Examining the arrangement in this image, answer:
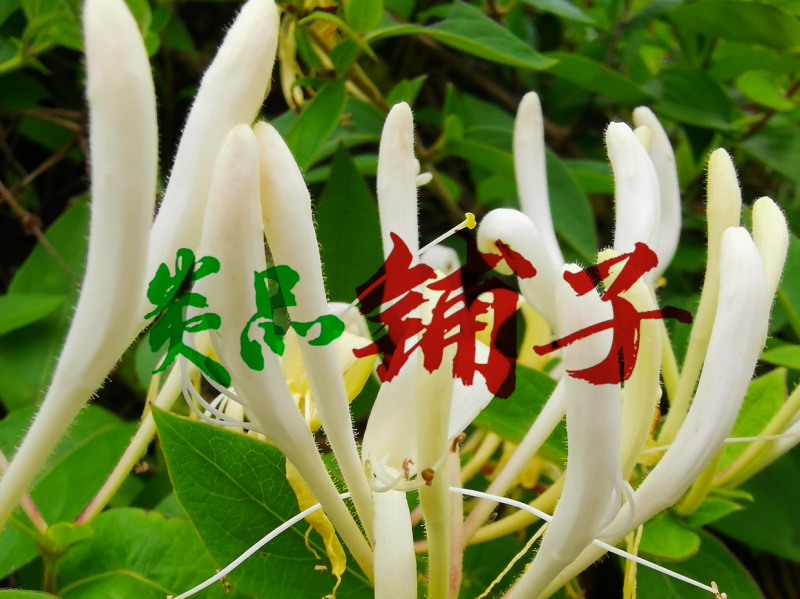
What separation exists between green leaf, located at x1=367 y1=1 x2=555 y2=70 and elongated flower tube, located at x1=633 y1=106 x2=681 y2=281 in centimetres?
10

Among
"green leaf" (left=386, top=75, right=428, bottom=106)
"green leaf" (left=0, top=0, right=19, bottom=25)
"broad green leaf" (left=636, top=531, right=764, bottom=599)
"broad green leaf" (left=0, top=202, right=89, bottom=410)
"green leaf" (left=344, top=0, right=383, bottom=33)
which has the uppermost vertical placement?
"green leaf" (left=0, top=0, right=19, bottom=25)

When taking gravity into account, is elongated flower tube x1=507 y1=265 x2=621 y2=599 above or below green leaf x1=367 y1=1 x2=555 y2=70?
below

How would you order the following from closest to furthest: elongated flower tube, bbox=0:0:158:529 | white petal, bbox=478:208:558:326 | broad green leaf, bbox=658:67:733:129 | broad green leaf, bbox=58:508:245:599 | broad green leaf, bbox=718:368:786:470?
1. elongated flower tube, bbox=0:0:158:529
2. white petal, bbox=478:208:558:326
3. broad green leaf, bbox=58:508:245:599
4. broad green leaf, bbox=718:368:786:470
5. broad green leaf, bbox=658:67:733:129

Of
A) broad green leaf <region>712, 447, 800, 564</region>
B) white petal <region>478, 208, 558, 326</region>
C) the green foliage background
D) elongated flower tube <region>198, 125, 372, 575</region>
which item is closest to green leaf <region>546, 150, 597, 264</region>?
the green foliage background

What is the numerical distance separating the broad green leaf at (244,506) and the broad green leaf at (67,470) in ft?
0.48

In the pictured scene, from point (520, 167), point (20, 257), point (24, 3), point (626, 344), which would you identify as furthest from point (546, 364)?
point (20, 257)

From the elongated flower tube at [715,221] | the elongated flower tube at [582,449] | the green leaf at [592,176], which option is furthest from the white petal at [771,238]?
the green leaf at [592,176]

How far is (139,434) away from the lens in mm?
430

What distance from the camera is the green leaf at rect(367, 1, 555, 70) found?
0.56 metres

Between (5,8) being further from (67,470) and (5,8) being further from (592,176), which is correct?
(592,176)

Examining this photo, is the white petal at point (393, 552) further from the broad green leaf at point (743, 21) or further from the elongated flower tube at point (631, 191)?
the broad green leaf at point (743, 21)

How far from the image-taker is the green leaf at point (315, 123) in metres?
0.52

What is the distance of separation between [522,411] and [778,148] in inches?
21.0

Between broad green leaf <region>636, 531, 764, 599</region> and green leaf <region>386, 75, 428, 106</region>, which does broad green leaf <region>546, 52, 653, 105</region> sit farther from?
broad green leaf <region>636, 531, 764, 599</region>
